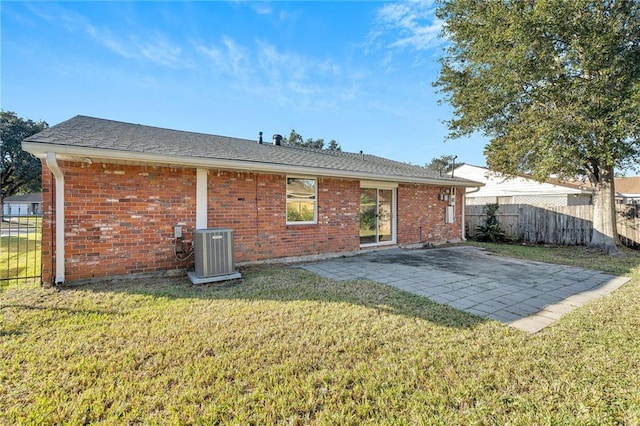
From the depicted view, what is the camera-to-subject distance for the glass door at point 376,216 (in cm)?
922

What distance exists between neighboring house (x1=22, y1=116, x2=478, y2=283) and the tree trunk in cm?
695

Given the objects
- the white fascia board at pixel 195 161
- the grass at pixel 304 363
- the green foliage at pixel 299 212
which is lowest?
the grass at pixel 304 363

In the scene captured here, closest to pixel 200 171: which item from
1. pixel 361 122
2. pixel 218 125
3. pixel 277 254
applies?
pixel 277 254

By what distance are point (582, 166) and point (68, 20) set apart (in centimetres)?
1528

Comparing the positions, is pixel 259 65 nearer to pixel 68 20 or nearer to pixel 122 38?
pixel 122 38

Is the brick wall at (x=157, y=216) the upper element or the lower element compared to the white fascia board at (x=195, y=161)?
lower

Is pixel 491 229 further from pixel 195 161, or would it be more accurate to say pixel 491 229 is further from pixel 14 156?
pixel 14 156

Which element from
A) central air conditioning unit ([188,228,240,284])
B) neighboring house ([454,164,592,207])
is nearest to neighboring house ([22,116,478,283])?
central air conditioning unit ([188,228,240,284])

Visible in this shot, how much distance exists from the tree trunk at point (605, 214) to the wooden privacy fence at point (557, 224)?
0.99 meters

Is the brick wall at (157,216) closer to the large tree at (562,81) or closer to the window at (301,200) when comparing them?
the window at (301,200)

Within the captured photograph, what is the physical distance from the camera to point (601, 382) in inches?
94.3

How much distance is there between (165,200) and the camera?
231 inches

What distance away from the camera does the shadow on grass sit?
13.0 feet

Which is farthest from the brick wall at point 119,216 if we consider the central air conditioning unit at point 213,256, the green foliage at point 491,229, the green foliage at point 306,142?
the green foliage at point 306,142
